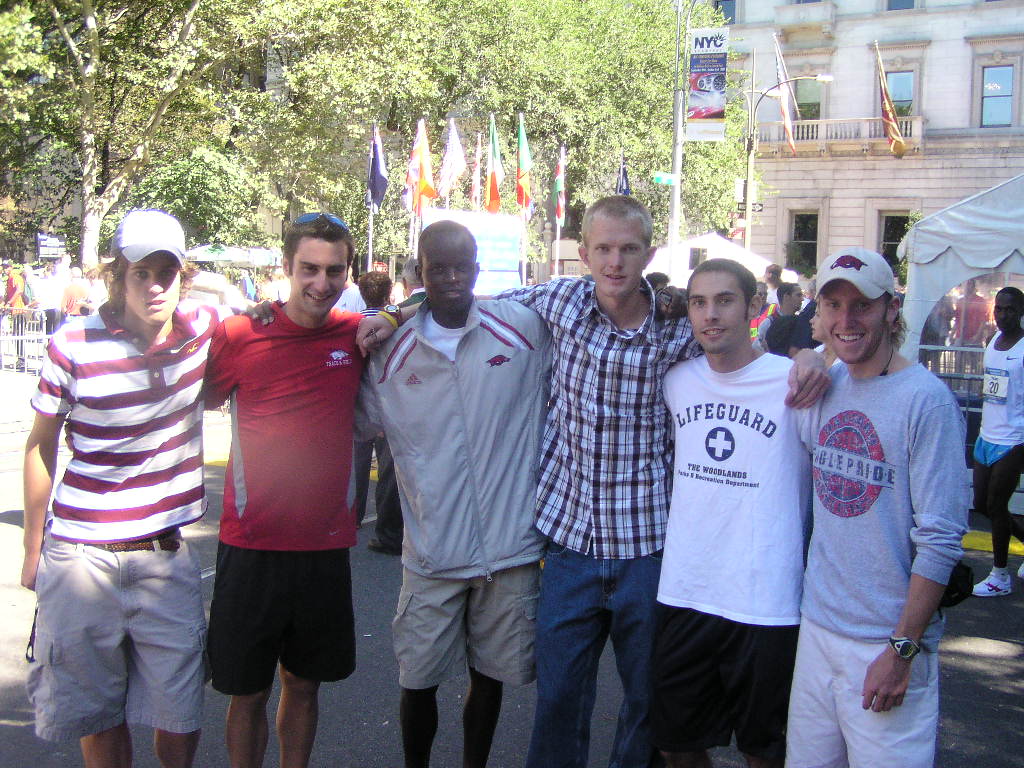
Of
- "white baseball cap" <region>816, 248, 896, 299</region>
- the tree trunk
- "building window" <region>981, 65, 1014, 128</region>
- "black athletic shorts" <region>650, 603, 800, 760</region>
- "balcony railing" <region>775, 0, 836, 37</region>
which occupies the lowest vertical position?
"black athletic shorts" <region>650, 603, 800, 760</region>

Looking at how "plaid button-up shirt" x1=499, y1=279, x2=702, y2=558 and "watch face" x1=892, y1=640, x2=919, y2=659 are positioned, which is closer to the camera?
"watch face" x1=892, y1=640, x2=919, y2=659

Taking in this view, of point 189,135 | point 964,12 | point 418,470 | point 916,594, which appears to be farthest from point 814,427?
point 964,12

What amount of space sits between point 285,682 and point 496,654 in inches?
29.7

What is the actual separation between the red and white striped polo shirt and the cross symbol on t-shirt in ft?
5.66

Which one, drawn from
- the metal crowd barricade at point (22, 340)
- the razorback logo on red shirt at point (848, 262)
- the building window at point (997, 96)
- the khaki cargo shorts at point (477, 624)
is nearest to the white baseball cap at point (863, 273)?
the razorback logo on red shirt at point (848, 262)

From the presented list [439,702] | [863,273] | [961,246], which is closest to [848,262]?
[863,273]

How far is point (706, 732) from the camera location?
2949 mm

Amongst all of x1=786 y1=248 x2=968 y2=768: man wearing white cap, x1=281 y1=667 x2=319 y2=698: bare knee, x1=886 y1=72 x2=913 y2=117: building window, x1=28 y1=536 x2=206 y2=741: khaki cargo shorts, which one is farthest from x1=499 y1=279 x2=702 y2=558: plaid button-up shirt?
x1=886 y1=72 x2=913 y2=117: building window

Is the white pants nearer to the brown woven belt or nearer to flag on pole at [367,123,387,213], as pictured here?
the brown woven belt

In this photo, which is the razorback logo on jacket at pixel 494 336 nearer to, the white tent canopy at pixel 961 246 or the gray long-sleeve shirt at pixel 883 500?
the gray long-sleeve shirt at pixel 883 500

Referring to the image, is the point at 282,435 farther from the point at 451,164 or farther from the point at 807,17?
the point at 807,17

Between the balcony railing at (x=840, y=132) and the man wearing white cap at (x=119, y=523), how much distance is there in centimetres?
3956

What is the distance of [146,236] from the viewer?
2967 millimetres

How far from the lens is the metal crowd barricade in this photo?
1829cm
